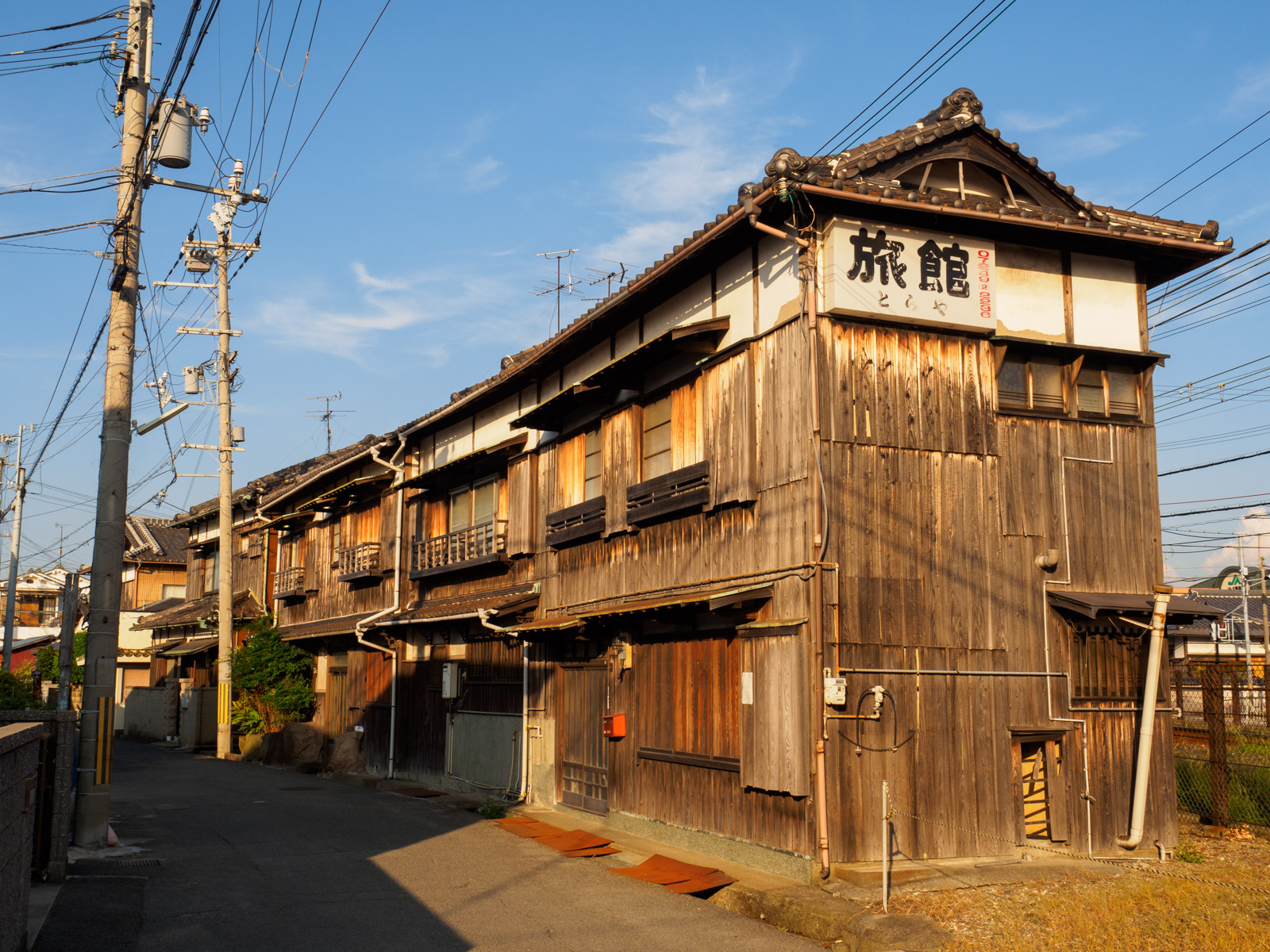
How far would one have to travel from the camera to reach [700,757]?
42.5ft

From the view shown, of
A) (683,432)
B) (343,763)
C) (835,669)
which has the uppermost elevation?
(683,432)

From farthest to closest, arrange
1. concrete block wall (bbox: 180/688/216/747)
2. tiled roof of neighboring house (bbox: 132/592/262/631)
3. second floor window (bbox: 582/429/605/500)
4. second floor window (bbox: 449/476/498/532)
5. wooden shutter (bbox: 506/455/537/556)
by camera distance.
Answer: tiled roof of neighboring house (bbox: 132/592/262/631) < concrete block wall (bbox: 180/688/216/747) < second floor window (bbox: 449/476/498/532) < wooden shutter (bbox: 506/455/537/556) < second floor window (bbox: 582/429/605/500)

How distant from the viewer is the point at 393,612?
23562 millimetres

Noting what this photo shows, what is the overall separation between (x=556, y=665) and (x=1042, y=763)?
26.2 feet

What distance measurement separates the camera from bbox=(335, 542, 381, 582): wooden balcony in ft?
80.8

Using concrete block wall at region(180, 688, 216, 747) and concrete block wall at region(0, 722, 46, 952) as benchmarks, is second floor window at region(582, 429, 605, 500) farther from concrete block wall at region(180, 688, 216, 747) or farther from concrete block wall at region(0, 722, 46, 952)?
concrete block wall at region(180, 688, 216, 747)

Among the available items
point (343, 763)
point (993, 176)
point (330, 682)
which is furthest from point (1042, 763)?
point (330, 682)

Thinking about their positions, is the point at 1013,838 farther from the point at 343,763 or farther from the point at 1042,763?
the point at 343,763

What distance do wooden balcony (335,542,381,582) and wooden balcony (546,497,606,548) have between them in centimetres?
848

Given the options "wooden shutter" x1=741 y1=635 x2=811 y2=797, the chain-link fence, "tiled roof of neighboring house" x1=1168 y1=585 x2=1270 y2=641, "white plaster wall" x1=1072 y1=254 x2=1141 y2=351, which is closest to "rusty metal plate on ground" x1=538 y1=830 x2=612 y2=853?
"wooden shutter" x1=741 y1=635 x2=811 y2=797

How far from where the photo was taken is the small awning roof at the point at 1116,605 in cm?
1181

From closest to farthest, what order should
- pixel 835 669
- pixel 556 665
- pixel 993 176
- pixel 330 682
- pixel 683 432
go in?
pixel 835 669
pixel 993 176
pixel 683 432
pixel 556 665
pixel 330 682

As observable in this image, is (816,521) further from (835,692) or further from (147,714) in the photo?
(147,714)

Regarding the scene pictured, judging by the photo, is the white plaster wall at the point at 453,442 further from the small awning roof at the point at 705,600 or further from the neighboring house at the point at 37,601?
the neighboring house at the point at 37,601
